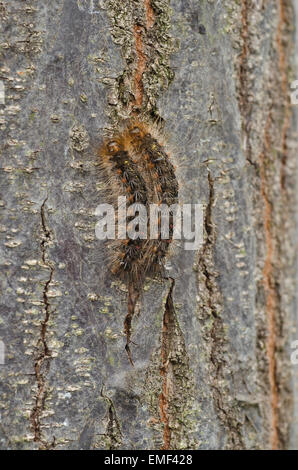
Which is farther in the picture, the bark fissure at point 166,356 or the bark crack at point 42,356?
the bark fissure at point 166,356

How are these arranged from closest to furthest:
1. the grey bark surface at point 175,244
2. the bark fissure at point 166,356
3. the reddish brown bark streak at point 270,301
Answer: the grey bark surface at point 175,244
the bark fissure at point 166,356
the reddish brown bark streak at point 270,301

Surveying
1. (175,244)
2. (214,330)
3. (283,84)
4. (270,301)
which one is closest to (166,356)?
(214,330)

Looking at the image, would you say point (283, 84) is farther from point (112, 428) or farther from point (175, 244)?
point (112, 428)

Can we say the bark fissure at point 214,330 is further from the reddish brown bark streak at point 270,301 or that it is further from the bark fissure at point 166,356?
the reddish brown bark streak at point 270,301

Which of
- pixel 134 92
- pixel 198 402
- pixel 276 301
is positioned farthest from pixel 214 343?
pixel 134 92

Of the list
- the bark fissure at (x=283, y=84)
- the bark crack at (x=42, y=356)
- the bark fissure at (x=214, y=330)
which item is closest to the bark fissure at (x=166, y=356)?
the bark fissure at (x=214, y=330)
